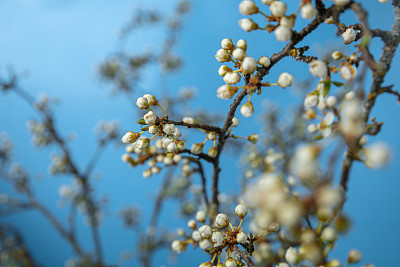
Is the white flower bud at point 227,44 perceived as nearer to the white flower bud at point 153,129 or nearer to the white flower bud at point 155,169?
the white flower bud at point 153,129

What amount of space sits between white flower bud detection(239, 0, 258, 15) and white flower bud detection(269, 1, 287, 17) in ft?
0.19

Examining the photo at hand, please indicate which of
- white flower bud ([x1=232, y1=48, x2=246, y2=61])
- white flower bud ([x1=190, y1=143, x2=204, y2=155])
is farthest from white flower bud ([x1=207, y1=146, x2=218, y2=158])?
white flower bud ([x1=232, y1=48, x2=246, y2=61])

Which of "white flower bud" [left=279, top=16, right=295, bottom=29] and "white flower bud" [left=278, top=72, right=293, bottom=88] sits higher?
"white flower bud" [left=279, top=16, right=295, bottom=29]

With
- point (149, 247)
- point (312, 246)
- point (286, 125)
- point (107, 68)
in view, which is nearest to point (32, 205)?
point (149, 247)

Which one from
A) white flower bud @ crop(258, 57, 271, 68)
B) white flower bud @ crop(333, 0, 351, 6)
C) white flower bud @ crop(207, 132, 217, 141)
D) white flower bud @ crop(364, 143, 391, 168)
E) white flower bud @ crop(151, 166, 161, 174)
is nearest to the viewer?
white flower bud @ crop(364, 143, 391, 168)

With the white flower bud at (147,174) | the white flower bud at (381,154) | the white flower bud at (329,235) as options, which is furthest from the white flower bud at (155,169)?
the white flower bud at (381,154)

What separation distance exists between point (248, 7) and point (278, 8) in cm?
7

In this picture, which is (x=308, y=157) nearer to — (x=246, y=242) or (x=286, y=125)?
(x=246, y=242)

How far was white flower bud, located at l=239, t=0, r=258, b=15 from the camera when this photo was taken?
510 millimetres

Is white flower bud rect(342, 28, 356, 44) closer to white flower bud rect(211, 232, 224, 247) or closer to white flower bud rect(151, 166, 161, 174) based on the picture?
white flower bud rect(211, 232, 224, 247)

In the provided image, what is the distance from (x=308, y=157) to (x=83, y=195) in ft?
6.50

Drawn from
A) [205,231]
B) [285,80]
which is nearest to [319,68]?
[285,80]

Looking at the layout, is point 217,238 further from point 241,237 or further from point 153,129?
point 153,129

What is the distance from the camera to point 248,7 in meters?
0.51
